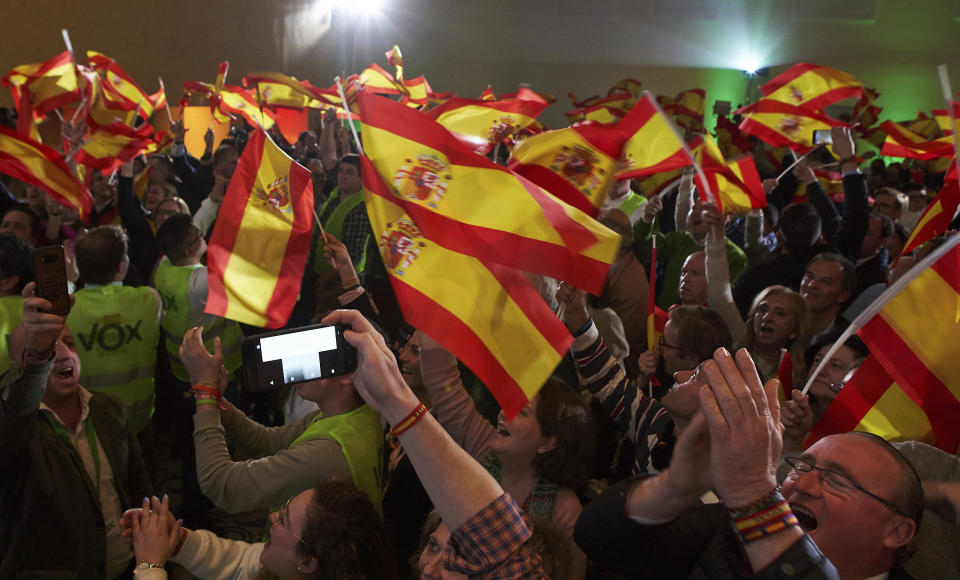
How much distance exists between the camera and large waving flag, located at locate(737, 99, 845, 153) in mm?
6160

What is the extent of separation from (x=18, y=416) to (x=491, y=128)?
3.29 m

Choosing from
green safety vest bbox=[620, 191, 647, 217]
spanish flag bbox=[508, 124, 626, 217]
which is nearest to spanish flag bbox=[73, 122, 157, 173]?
green safety vest bbox=[620, 191, 647, 217]

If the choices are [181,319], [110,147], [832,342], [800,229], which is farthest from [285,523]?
[110,147]

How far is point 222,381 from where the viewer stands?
2.67 metres

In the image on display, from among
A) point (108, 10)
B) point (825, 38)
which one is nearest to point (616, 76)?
point (825, 38)

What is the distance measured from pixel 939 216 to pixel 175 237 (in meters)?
3.96

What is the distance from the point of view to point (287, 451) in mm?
2436

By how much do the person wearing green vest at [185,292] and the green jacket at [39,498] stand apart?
5.23ft

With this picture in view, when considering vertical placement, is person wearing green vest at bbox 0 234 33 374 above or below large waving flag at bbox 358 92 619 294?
below

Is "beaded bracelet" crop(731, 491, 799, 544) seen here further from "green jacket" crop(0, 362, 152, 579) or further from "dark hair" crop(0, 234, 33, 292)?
"dark hair" crop(0, 234, 33, 292)

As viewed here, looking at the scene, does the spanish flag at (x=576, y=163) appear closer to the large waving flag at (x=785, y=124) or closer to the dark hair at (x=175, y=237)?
the dark hair at (x=175, y=237)

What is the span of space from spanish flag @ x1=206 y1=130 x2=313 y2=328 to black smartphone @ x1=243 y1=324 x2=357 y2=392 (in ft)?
3.73

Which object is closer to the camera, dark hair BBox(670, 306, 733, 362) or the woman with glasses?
the woman with glasses

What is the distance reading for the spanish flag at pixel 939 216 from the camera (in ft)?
12.7
